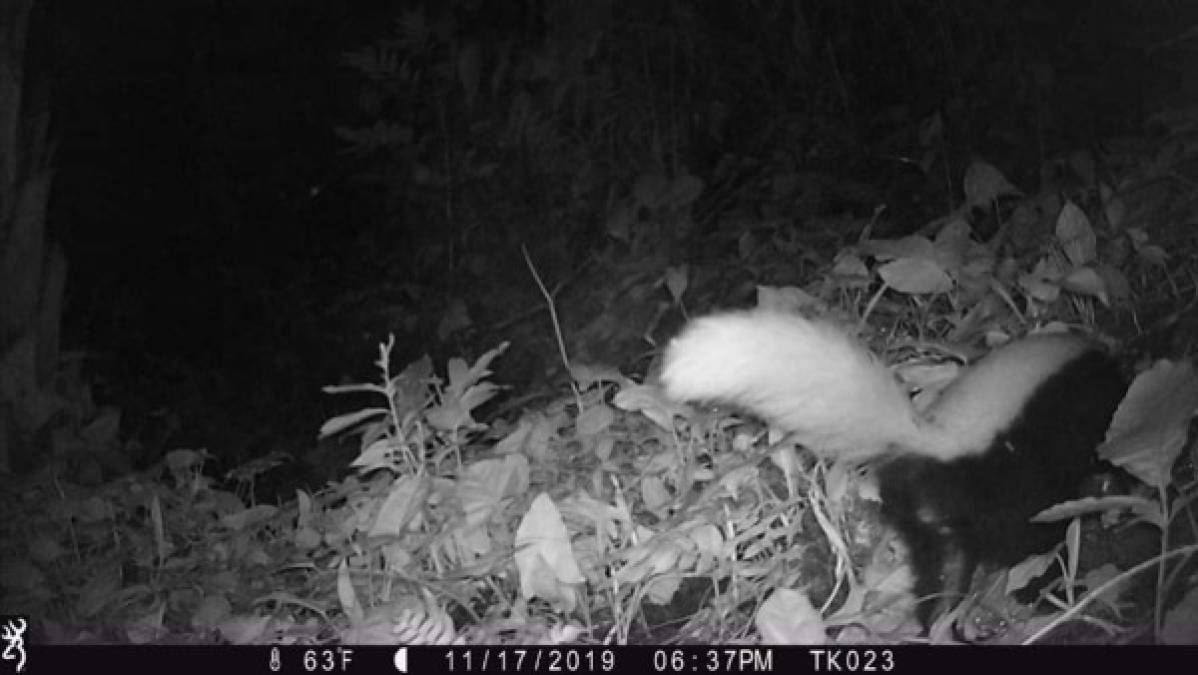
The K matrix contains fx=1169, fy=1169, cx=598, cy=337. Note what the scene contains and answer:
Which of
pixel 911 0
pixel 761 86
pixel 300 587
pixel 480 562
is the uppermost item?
pixel 911 0

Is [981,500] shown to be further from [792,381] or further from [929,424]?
[792,381]

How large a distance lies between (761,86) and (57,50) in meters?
3.09

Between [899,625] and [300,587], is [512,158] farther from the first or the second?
[899,625]

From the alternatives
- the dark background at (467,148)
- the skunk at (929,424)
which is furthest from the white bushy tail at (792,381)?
the dark background at (467,148)

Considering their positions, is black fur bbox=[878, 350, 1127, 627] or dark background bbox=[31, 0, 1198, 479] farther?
dark background bbox=[31, 0, 1198, 479]

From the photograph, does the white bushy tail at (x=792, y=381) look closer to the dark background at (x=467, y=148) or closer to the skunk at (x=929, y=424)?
the skunk at (x=929, y=424)

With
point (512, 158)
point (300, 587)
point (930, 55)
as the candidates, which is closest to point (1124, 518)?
point (300, 587)

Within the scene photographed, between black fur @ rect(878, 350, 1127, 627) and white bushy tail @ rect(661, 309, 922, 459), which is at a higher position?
white bushy tail @ rect(661, 309, 922, 459)

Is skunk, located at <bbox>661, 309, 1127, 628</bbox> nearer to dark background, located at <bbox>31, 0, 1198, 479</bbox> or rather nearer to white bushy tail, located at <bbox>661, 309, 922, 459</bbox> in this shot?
white bushy tail, located at <bbox>661, 309, 922, 459</bbox>

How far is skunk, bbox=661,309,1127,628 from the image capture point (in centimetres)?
188

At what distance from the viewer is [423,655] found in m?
1.76

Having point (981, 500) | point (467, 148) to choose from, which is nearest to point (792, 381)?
point (981, 500)

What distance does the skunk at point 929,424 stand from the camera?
188 centimetres

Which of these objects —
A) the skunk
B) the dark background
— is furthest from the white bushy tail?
the dark background
